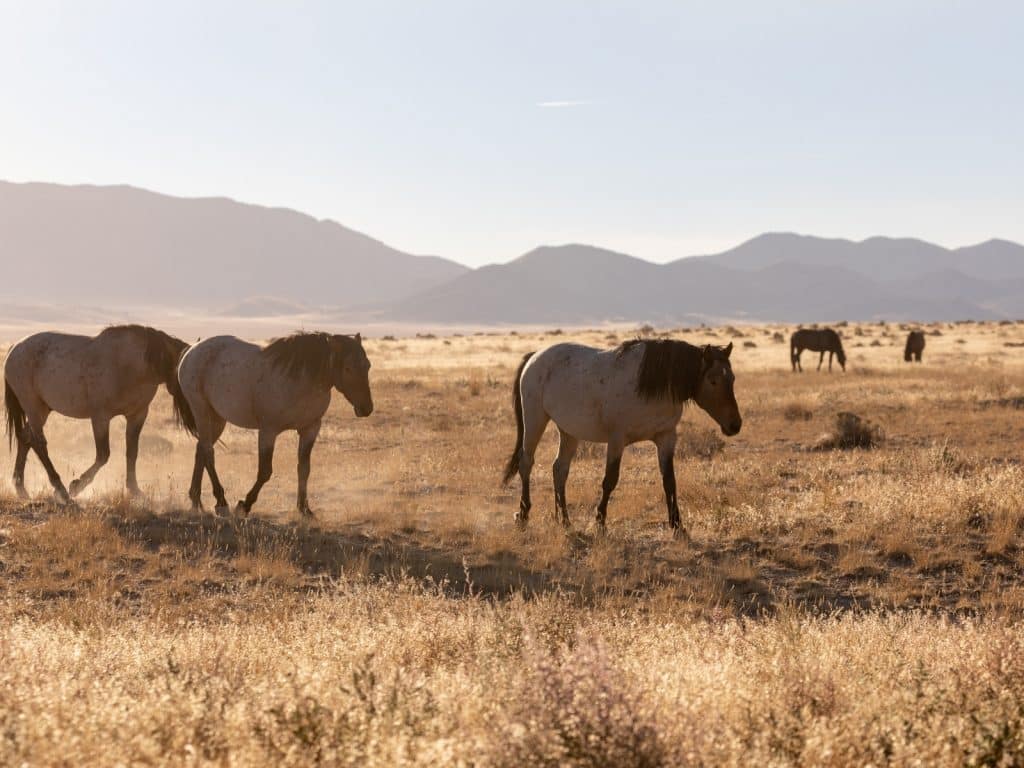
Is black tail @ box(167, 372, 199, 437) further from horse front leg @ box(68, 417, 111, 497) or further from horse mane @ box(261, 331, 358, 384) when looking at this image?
horse mane @ box(261, 331, 358, 384)

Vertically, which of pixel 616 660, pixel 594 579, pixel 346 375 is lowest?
pixel 594 579

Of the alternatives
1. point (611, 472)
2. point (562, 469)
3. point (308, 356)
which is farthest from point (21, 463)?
point (611, 472)

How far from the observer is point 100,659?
5137mm

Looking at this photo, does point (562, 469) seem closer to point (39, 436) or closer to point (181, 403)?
point (181, 403)

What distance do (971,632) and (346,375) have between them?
26.0ft

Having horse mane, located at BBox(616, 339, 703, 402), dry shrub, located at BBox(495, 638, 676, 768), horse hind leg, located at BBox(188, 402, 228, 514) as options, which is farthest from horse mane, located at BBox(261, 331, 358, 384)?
dry shrub, located at BBox(495, 638, 676, 768)

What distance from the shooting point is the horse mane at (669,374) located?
10578 millimetres

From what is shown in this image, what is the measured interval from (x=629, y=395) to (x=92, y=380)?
7436 mm

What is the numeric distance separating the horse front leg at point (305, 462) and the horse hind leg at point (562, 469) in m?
3.15

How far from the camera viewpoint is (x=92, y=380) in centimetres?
Answer: 1227

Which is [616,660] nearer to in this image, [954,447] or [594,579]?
[594,579]

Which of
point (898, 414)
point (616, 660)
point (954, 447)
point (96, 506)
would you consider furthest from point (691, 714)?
point (898, 414)

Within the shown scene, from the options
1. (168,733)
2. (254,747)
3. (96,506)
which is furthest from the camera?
(96,506)

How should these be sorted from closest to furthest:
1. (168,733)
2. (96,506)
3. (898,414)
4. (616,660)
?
1. (168,733)
2. (616,660)
3. (96,506)
4. (898,414)
